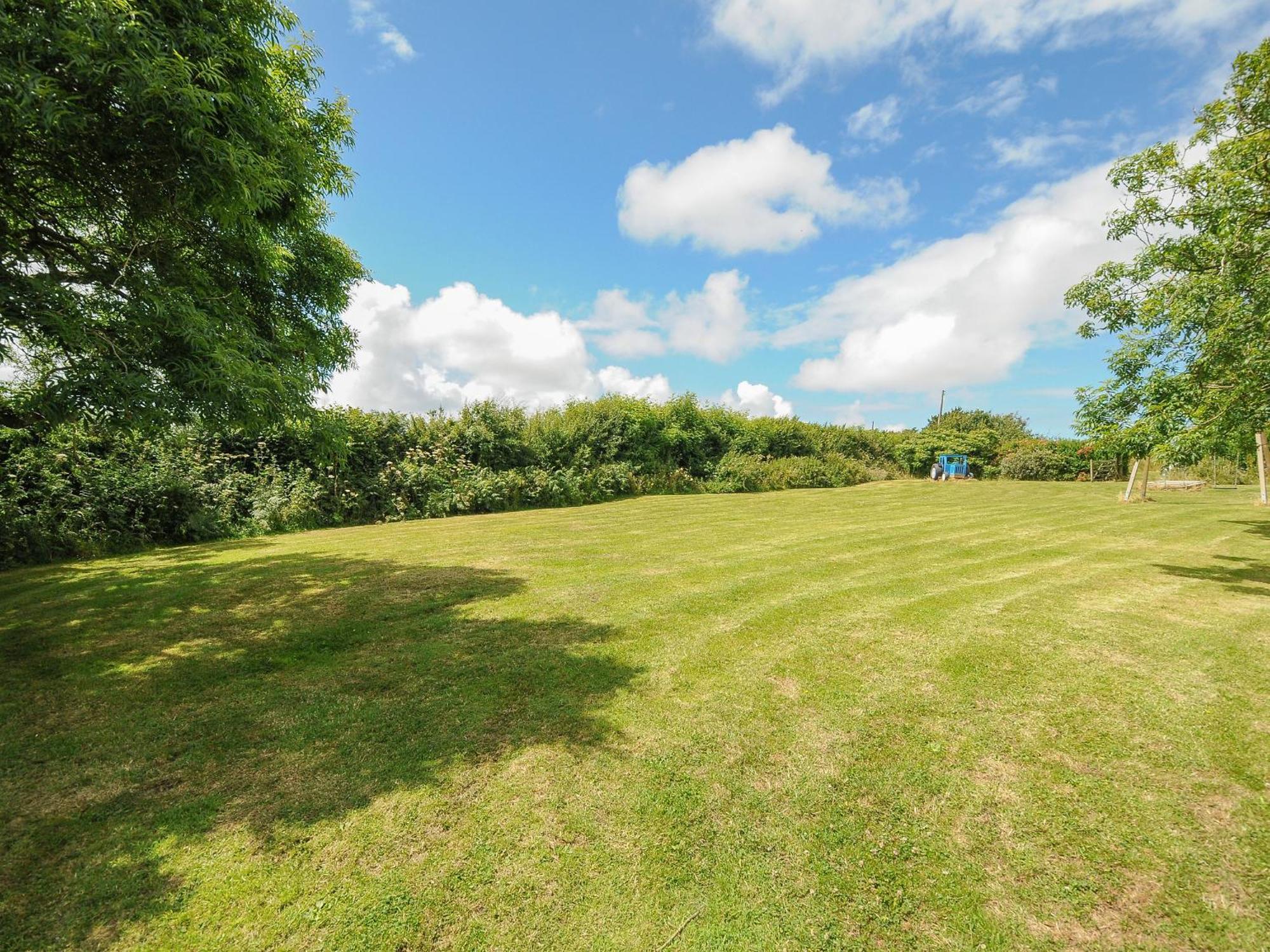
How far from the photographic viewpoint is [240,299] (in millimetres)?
5719

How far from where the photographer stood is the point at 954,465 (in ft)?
107

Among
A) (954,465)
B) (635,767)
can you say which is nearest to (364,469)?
(635,767)

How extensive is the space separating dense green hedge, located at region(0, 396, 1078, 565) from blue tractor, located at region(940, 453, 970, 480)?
7157 millimetres

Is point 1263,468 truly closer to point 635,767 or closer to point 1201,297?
point 1201,297

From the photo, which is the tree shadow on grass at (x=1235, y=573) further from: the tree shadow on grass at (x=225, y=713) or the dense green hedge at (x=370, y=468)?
the dense green hedge at (x=370, y=468)

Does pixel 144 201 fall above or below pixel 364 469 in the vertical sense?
above

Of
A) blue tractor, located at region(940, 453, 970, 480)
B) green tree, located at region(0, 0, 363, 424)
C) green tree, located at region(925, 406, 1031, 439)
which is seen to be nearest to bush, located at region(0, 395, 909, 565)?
green tree, located at region(0, 0, 363, 424)

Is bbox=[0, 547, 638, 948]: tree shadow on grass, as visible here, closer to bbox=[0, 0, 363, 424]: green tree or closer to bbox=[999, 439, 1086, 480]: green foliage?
bbox=[0, 0, 363, 424]: green tree

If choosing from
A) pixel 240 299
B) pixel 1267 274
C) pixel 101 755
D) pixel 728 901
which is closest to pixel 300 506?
pixel 240 299

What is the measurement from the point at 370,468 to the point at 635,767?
13.8m

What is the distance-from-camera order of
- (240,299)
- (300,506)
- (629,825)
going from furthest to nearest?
(300,506) < (240,299) < (629,825)

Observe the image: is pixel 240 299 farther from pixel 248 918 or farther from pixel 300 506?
pixel 300 506

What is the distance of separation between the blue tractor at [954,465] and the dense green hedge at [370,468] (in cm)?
716

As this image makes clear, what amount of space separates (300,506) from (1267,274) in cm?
1730
